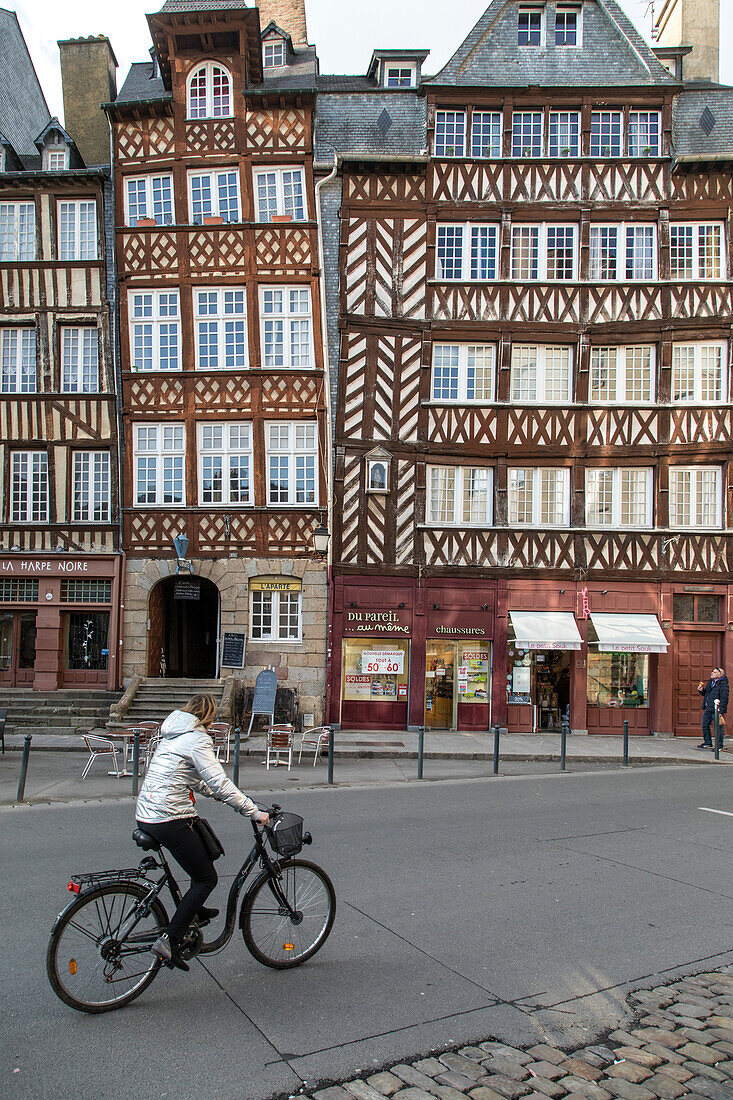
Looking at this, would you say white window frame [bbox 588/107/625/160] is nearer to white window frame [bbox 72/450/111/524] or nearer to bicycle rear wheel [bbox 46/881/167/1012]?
white window frame [bbox 72/450/111/524]

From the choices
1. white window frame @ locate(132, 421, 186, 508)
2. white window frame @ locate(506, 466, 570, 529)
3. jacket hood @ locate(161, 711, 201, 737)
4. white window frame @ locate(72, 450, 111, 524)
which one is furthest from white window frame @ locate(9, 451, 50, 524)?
jacket hood @ locate(161, 711, 201, 737)

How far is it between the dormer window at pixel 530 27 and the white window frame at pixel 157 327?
11.0 m

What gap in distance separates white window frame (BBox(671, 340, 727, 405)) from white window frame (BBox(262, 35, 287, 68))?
41.9 feet

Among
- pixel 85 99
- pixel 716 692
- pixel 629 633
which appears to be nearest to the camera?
pixel 716 692

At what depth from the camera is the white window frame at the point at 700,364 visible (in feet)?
65.1

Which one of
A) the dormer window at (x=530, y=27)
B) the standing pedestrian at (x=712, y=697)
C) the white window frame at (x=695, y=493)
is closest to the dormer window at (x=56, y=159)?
the dormer window at (x=530, y=27)

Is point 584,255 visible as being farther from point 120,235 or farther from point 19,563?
point 19,563

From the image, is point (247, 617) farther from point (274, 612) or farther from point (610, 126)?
point (610, 126)

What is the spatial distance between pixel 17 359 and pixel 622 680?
16794 mm

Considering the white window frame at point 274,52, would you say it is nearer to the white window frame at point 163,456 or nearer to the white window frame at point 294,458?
the white window frame at point 294,458

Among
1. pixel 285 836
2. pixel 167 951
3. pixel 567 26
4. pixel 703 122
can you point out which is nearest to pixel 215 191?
pixel 567 26

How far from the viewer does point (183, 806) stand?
462 centimetres

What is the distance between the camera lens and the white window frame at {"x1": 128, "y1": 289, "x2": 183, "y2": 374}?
1980 centimetres

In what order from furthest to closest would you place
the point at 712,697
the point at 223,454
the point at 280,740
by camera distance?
1. the point at 223,454
2. the point at 712,697
3. the point at 280,740
